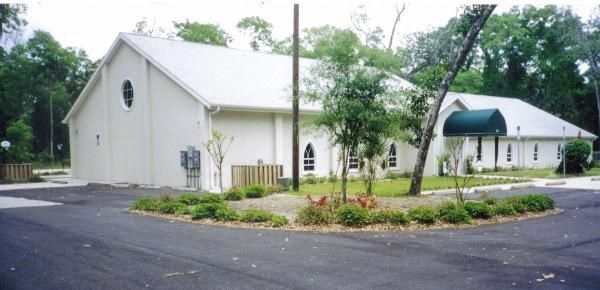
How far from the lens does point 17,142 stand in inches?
1264

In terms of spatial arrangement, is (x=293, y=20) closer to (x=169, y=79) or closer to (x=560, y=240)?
(x=169, y=79)

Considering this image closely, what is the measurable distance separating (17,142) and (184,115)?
1703cm

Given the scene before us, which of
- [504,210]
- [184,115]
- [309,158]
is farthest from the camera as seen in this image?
[309,158]

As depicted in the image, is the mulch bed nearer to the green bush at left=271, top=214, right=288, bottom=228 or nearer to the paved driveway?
the green bush at left=271, top=214, right=288, bottom=228

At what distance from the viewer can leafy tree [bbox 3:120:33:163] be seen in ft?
103

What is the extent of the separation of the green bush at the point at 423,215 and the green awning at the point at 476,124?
53.6 ft

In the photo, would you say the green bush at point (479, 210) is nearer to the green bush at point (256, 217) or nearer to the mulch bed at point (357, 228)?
the mulch bed at point (357, 228)

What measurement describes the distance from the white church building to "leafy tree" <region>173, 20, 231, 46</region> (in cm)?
1770

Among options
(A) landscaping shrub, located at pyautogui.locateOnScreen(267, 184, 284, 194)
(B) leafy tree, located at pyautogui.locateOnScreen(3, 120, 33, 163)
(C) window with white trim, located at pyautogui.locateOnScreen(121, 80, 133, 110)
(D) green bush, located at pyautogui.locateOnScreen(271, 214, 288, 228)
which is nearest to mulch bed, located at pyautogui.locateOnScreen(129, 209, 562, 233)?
(D) green bush, located at pyautogui.locateOnScreen(271, 214, 288, 228)

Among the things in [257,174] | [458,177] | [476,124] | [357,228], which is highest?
[476,124]

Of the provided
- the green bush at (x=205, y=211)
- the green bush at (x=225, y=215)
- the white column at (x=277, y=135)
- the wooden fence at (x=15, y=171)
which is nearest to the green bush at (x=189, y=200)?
the green bush at (x=205, y=211)

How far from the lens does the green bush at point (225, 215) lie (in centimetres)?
1192

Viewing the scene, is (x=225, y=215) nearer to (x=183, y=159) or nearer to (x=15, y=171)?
Answer: (x=183, y=159)

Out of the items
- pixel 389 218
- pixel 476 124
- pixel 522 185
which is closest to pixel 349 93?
pixel 389 218
